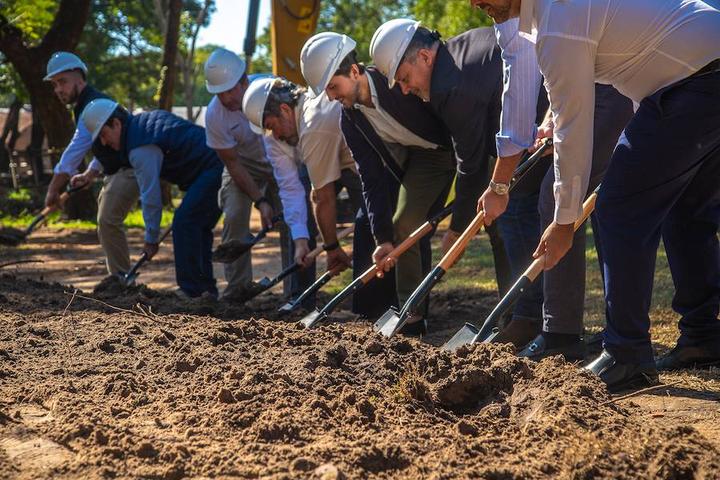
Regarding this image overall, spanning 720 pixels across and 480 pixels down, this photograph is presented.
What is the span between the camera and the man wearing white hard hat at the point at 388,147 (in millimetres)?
6125

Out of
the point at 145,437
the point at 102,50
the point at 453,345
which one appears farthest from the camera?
the point at 102,50

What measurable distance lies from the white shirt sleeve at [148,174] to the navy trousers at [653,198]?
206 inches

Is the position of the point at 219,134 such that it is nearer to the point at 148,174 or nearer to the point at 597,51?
the point at 148,174

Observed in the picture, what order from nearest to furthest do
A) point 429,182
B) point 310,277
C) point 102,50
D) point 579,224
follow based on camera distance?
1. point 579,224
2. point 429,182
3. point 310,277
4. point 102,50

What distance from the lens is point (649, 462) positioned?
3.21m

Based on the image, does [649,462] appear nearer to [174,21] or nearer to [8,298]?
[8,298]

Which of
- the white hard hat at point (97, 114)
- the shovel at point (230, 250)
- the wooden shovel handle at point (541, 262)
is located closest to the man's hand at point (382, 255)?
the wooden shovel handle at point (541, 262)

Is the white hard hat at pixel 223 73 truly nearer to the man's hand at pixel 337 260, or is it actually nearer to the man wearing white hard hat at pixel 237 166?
the man wearing white hard hat at pixel 237 166

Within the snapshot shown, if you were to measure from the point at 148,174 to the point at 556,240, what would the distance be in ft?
17.5

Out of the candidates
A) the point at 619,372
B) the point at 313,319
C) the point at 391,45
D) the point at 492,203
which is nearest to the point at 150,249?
the point at 313,319

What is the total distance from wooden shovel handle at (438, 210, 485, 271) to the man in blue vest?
12.1 feet

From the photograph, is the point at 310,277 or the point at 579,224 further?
the point at 310,277

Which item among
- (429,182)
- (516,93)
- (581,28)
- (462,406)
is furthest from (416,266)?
(581,28)

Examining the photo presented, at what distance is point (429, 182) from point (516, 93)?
1783mm
